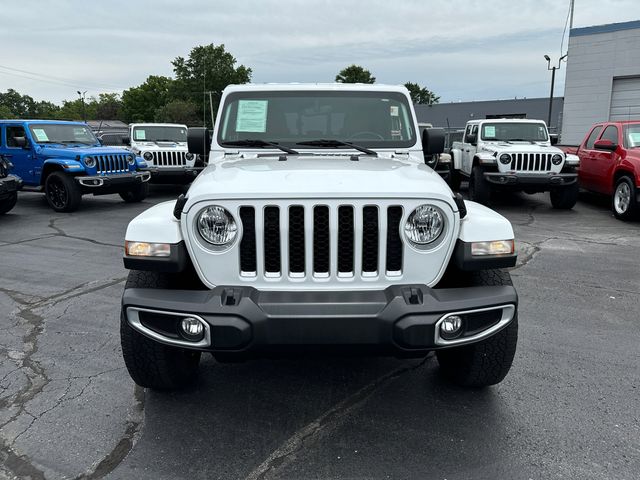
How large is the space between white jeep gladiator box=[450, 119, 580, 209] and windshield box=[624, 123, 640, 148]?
0.93 meters

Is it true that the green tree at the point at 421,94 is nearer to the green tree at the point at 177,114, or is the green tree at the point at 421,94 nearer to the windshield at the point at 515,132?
the green tree at the point at 177,114

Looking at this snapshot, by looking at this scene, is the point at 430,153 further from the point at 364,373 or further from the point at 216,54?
the point at 216,54

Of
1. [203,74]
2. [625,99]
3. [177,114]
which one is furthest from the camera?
[203,74]

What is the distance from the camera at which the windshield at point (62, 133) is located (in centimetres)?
1122

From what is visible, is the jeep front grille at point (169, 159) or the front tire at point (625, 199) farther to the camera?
the jeep front grille at point (169, 159)

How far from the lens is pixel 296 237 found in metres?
2.59

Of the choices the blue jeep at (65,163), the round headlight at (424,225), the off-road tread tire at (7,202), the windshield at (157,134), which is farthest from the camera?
the windshield at (157,134)

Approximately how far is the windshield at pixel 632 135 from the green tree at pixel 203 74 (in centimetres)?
7257

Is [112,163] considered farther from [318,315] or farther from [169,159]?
[318,315]

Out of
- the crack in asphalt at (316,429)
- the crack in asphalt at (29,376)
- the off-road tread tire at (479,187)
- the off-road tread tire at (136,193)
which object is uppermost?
the off-road tread tire at (479,187)

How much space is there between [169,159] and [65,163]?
3071 millimetres

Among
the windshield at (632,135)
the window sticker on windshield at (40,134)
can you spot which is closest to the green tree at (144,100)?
the window sticker on windshield at (40,134)

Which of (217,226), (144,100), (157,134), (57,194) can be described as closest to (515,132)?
(157,134)

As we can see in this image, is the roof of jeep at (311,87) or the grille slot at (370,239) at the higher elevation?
the roof of jeep at (311,87)
